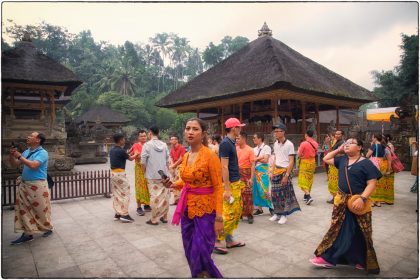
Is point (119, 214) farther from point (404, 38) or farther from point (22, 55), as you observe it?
point (404, 38)

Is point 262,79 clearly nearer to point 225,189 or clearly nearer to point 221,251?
point 225,189

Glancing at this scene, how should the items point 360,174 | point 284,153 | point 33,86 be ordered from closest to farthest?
point 360,174, point 284,153, point 33,86

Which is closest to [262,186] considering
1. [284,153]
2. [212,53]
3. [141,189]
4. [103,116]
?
[284,153]

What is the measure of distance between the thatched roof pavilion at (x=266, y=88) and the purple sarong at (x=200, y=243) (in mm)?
8498

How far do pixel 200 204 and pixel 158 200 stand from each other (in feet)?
9.12

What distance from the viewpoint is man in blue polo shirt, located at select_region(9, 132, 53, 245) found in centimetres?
445

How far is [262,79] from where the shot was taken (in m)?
11.4

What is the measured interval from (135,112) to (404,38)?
31.7 metres

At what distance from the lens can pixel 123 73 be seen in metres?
49.8

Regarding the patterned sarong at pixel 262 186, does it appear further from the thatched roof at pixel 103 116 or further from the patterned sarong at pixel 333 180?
the thatched roof at pixel 103 116

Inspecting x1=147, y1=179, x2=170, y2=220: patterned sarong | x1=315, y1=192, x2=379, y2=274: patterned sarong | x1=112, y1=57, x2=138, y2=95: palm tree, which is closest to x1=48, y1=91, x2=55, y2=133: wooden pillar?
x1=147, y1=179, x2=170, y2=220: patterned sarong

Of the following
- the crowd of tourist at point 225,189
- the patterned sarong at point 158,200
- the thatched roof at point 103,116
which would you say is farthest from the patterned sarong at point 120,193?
the thatched roof at point 103,116

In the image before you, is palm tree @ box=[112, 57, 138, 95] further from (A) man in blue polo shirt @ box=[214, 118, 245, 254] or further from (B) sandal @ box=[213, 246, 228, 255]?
(B) sandal @ box=[213, 246, 228, 255]

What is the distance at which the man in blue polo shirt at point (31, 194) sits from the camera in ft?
14.6
